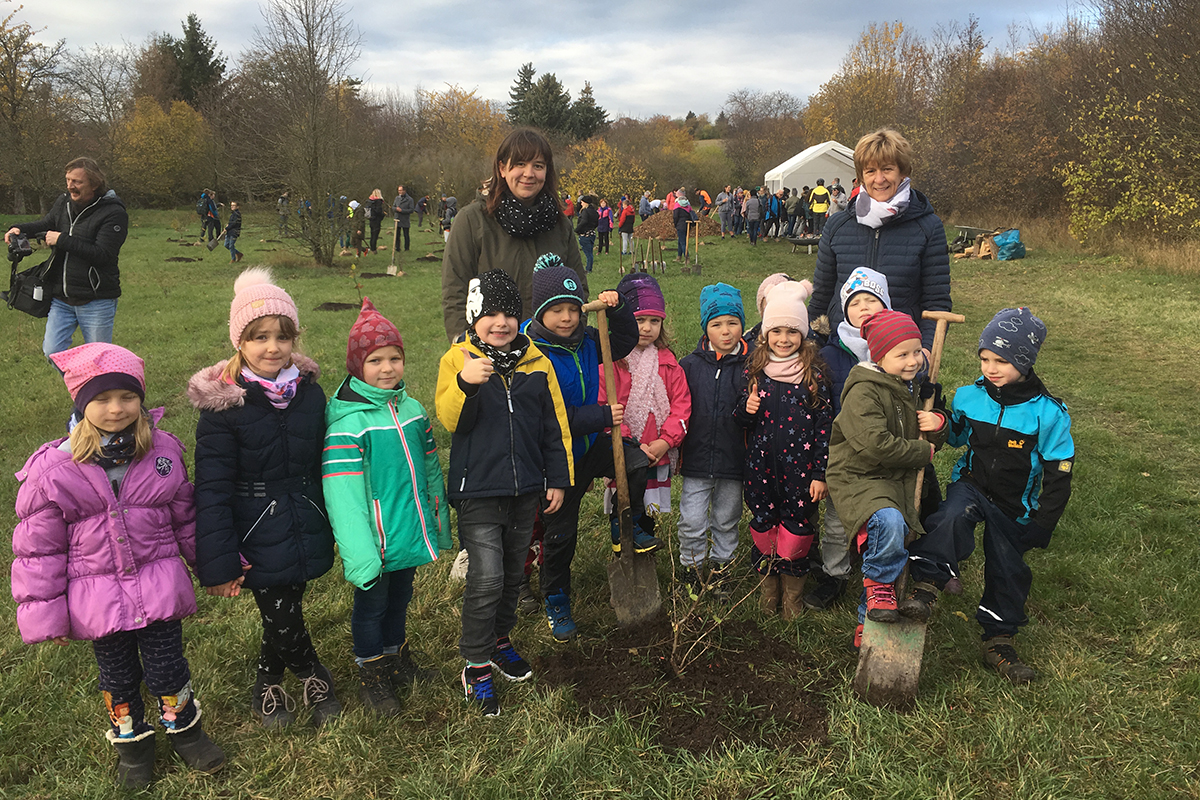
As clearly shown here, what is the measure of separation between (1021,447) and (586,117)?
165 ft

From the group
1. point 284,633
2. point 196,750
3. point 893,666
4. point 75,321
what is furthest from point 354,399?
point 75,321

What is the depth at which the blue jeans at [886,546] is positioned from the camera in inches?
119

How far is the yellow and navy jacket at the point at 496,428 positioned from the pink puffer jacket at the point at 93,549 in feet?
3.39

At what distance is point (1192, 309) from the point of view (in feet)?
35.4

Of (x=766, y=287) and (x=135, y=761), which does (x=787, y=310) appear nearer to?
(x=766, y=287)

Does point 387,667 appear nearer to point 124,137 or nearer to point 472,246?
point 472,246

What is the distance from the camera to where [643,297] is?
3705 millimetres

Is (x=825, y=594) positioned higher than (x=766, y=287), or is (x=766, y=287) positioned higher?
(x=766, y=287)

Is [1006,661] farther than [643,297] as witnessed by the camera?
No

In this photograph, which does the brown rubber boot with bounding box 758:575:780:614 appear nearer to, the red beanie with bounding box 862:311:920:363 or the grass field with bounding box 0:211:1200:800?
the grass field with bounding box 0:211:1200:800

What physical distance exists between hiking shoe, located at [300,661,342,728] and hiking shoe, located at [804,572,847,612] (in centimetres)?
233

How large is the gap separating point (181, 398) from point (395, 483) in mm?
6243

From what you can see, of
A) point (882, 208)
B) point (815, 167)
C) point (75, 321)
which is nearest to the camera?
point (882, 208)

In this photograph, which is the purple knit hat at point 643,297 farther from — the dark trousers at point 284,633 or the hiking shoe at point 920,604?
the dark trousers at point 284,633
